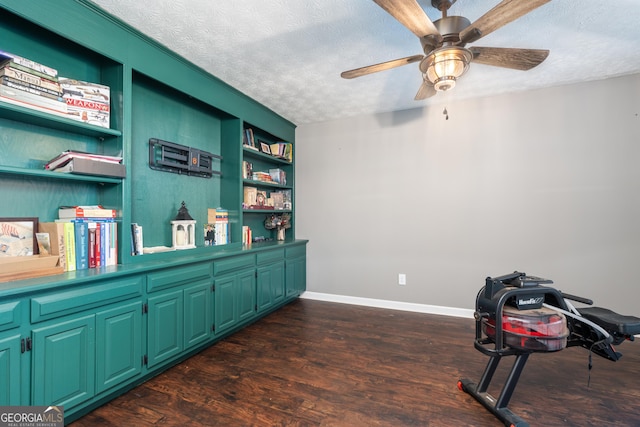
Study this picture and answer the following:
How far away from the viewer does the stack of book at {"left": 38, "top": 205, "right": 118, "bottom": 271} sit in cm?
171

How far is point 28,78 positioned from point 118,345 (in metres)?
1.65

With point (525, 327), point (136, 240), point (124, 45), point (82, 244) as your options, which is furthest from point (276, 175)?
point (525, 327)

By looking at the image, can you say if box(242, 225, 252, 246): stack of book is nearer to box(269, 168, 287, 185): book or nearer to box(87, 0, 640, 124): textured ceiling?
box(269, 168, 287, 185): book

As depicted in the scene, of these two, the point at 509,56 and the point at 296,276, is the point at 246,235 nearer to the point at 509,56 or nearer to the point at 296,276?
the point at 296,276

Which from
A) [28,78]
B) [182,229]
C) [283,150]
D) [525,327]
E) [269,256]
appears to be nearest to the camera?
[525,327]

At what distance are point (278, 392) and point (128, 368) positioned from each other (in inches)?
39.2

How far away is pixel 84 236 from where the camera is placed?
1804 mm

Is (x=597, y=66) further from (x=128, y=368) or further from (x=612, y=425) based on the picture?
(x=128, y=368)

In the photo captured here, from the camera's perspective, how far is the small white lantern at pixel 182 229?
2527 mm

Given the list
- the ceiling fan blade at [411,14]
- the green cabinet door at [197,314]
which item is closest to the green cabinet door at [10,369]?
the green cabinet door at [197,314]

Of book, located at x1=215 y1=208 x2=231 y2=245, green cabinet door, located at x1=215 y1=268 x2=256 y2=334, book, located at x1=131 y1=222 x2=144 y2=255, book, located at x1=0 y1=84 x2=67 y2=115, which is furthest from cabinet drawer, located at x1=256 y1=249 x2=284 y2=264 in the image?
book, located at x1=0 y1=84 x2=67 y2=115

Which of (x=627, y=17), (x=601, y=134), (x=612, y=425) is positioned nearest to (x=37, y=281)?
(x=612, y=425)

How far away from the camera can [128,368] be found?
183 centimetres

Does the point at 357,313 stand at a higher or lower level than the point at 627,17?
lower
